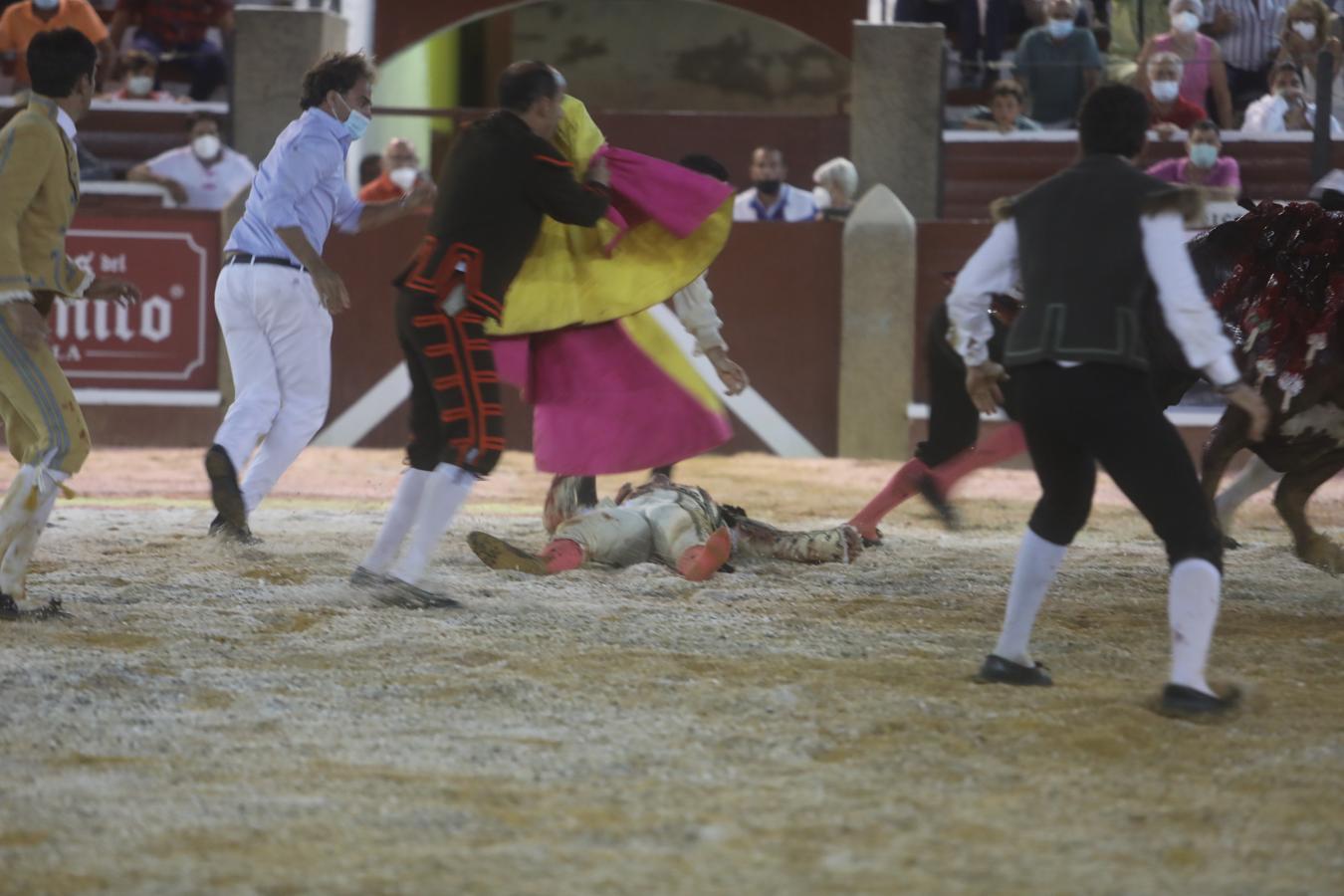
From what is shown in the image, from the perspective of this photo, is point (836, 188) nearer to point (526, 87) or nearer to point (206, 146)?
point (206, 146)

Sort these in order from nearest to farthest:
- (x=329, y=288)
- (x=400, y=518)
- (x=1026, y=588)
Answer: (x=1026, y=588) → (x=400, y=518) → (x=329, y=288)

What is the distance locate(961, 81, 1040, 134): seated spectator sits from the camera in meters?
12.1

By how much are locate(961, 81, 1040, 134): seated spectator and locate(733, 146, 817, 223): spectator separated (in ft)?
4.49

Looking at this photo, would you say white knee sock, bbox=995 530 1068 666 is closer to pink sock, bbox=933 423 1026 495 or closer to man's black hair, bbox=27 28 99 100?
pink sock, bbox=933 423 1026 495

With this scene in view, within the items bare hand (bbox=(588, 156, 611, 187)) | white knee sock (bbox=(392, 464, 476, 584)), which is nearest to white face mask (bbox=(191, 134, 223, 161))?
bare hand (bbox=(588, 156, 611, 187))

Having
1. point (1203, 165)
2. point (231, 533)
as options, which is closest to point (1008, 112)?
point (1203, 165)

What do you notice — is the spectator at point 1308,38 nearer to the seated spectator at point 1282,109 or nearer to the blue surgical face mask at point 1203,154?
the seated spectator at point 1282,109

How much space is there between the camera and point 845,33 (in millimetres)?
15945

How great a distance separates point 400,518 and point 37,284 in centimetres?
126

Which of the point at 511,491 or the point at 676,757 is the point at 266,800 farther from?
the point at 511,491

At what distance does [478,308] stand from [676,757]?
2145 millimetres

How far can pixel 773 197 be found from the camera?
11852 millimetres

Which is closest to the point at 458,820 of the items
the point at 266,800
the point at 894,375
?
the point at 266,800

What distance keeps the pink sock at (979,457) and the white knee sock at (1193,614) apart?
297cm
